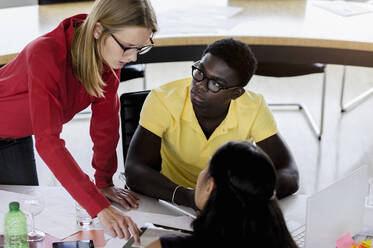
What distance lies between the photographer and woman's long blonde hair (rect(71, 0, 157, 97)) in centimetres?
167

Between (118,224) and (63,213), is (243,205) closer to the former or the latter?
(118,224)

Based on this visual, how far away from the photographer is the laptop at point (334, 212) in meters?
1.50

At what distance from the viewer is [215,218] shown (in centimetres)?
128

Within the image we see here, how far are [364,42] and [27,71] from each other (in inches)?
71.0

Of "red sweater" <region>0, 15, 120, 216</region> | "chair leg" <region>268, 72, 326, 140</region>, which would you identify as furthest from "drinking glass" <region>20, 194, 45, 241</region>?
"chair leg" <region>268, 72, 326, 140</region>

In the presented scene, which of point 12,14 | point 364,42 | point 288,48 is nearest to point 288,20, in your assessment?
point 288,48

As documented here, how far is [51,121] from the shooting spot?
5.51 feet

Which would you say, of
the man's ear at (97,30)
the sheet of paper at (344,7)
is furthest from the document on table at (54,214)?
the sheet of paper at (344,7)

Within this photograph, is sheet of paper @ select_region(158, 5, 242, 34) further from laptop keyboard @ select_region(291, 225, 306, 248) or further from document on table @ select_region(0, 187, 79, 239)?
laptop keyboard @ select_region(291, 225, 306, 248)

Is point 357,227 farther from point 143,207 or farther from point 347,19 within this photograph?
point 347,19

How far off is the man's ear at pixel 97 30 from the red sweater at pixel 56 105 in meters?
0.10

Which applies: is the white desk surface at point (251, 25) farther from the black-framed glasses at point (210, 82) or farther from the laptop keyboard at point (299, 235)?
the laptop keyboard at point (299, 235)

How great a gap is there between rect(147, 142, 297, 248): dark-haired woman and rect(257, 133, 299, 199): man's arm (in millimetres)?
620

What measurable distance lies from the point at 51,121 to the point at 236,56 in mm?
626
